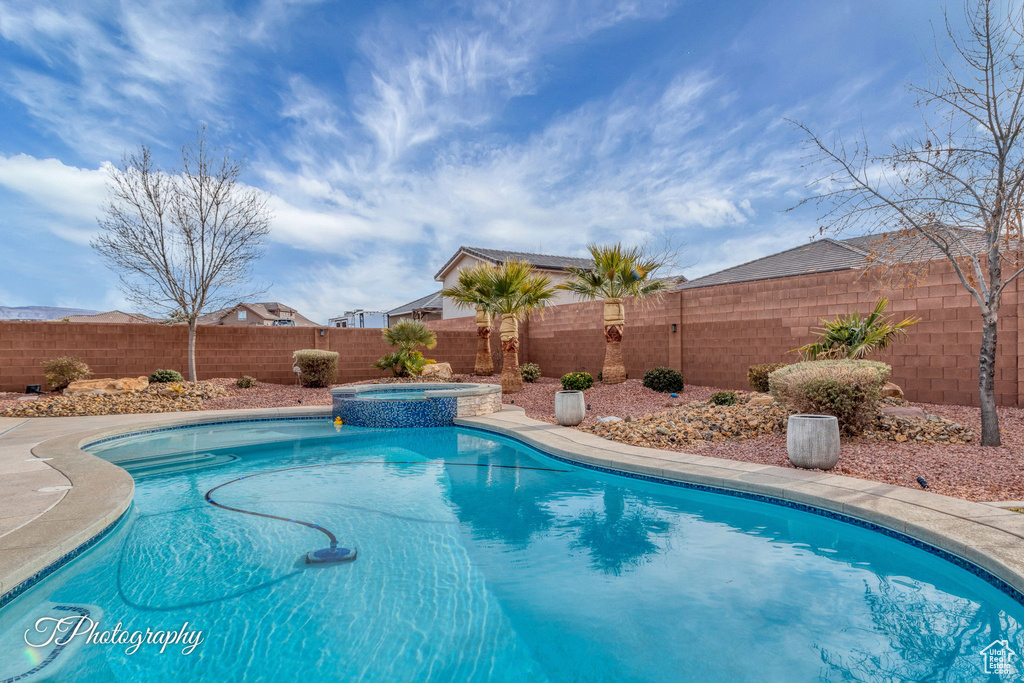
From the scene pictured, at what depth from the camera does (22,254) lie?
1377 cm

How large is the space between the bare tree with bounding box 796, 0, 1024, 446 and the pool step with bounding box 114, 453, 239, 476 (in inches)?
361

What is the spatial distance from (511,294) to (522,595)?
9.78 meters

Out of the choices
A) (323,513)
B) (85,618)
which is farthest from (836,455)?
(85,618)

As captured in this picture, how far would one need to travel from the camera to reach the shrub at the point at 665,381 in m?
12.2

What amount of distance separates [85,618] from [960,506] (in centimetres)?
646

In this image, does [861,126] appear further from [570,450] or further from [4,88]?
[4,88]

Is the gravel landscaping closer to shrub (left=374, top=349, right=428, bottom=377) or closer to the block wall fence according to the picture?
the block wall fence

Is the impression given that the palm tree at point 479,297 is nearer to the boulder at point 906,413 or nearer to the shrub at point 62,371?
the boulder at point 906,413

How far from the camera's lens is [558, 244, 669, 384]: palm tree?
510 inches

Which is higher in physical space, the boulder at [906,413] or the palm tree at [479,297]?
the palm tree at [479,297]

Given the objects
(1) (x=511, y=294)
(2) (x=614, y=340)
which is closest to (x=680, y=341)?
(2) (x=614, y=340)

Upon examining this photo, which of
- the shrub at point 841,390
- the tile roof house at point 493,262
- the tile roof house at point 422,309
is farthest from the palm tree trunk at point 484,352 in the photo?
the tile roof house at point 422,309

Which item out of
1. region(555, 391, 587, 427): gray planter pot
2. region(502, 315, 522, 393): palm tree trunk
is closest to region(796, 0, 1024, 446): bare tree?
region(555, 391, 587, 427): gray planter pot

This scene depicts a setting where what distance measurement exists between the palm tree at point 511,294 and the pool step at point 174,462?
Result: 276 inches
